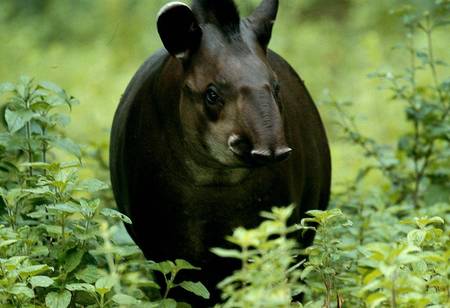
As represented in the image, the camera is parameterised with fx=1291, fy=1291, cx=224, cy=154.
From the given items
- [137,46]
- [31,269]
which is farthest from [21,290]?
[137,46]

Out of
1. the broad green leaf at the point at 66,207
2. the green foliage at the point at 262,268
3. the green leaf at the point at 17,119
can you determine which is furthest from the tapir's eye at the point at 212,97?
the green foliage at the point at 262,268

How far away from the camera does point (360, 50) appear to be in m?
13.1

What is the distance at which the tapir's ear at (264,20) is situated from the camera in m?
5.43

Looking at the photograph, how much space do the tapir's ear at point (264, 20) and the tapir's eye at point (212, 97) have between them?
366 mm

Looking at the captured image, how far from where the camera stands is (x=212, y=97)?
5168 mm

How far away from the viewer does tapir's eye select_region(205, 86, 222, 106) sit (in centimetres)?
514

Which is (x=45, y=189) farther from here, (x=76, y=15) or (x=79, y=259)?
(x=76, y=15)

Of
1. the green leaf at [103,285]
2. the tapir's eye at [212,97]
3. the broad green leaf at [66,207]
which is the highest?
the tapir's eye at [212,97]

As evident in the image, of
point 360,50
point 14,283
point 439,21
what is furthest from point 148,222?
point 360,50

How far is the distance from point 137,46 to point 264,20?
804 cm

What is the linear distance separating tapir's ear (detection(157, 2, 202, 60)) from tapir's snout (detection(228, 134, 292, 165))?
0.55m

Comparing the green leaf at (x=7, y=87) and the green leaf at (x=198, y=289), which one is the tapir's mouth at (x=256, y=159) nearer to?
the green leaf at (x=198, y=289)

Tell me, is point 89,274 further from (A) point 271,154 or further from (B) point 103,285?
(A) point 271,154

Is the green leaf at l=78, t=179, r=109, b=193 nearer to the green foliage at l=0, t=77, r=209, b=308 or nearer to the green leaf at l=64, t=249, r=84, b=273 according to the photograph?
the green foliage at l=0, t=77, r=209, b=308
